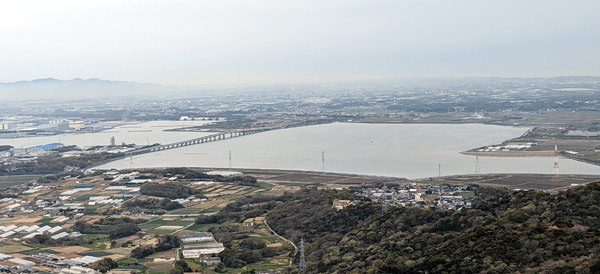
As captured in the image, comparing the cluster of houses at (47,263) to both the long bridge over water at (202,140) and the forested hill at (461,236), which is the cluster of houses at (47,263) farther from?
the long bridge over water at (202,140)

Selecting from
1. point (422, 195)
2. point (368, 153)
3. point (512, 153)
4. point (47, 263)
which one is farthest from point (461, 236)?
point (368, 153)

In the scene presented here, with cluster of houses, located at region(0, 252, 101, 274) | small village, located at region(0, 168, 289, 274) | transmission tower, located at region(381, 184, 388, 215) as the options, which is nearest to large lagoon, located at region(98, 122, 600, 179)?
transmission tower, located at region(381, 184, 388, 215)

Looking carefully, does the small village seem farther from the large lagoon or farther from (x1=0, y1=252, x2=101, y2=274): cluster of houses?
the large lagoon

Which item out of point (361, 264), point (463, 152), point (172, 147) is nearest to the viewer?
point (361, 264)

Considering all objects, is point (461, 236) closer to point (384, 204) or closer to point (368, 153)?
point (384, 204)

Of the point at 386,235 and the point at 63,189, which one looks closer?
the point at 386,235

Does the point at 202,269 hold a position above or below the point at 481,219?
below

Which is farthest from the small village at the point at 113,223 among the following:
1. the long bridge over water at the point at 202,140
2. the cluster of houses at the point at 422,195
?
the long bridge over water at the point at 202,140

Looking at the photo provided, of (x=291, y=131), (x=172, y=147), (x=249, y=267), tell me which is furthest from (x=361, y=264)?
A: (x=291, y=131)

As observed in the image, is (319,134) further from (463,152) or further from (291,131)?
(463,152)
